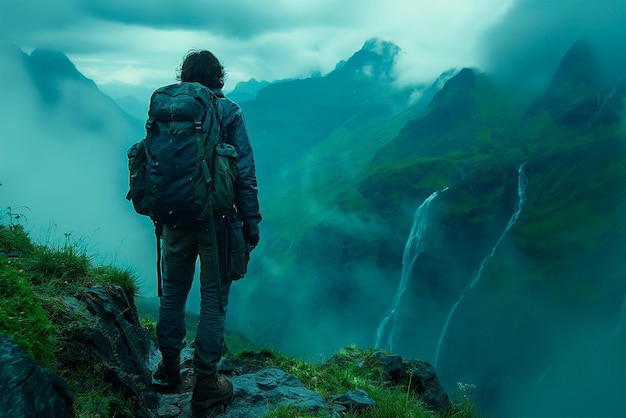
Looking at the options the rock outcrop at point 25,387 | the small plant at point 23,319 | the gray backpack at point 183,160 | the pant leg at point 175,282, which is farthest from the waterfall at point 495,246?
the rock outcrop at point 25,387

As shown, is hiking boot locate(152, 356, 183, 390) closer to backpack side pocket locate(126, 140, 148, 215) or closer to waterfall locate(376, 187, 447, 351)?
backpack side pocket locate(126, 140, 148, 215)

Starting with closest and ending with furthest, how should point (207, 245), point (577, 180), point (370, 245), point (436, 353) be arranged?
1. point (207, 245)
2. point (436, 353)
3. point (577, 180)
4. point (370, 245)

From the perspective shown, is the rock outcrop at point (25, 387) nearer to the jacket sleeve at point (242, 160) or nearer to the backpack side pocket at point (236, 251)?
the backpack side pocket at point (236, 251)

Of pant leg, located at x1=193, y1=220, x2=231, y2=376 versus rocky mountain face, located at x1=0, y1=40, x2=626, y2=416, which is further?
rocky mountain face, located at x1=0, y1=40, x2=626, y2=416

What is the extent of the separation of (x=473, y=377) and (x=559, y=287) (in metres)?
36.3

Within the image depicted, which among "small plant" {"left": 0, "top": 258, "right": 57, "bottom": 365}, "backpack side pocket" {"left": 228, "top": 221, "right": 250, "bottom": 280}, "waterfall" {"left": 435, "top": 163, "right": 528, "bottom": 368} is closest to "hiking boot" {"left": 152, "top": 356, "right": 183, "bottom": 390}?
"backpack side pocket" {"left": 228, "top": 221, "right": 250, "bottom": 280}

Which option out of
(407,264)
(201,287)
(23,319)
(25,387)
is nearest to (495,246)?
(407,264)

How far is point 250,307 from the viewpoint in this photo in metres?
187

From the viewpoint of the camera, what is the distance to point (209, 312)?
5.52 m

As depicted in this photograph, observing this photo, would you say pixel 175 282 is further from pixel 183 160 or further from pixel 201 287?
pixel 183 160

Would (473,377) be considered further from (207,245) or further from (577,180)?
(207,245)

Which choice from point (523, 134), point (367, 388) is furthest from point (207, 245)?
point (523, 134)

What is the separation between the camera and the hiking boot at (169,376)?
6160 mm

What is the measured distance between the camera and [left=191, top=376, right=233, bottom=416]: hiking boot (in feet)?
17.7
